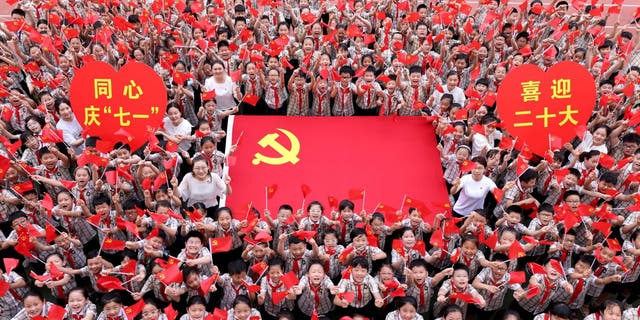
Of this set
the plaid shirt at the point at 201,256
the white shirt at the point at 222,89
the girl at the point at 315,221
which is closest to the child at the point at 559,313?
the girl at the point at 315,221

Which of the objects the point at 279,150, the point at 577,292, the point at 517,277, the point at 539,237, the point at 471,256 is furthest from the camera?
the point at 279,150

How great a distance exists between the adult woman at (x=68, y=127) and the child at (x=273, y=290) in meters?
2.72

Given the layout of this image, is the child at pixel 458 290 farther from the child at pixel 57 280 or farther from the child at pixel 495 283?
the child at pixel 57 280

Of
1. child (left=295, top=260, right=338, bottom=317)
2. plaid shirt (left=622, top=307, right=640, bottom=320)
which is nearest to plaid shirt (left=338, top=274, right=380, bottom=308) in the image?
child (left=295, top=260, right=338, bottom=317)

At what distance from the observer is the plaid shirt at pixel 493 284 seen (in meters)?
4.48

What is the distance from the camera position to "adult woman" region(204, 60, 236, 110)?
661cm

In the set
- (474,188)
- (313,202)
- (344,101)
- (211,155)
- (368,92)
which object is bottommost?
(313,202)

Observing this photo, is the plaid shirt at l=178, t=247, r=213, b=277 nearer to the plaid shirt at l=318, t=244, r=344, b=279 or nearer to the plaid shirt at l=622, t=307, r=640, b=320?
the plaid shirt at l=318, t=244, r=344, b=279

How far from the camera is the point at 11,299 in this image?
4.39 m

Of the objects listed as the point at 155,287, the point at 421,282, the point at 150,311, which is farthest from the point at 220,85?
the point at 421,282

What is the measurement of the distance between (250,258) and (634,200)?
136 inches

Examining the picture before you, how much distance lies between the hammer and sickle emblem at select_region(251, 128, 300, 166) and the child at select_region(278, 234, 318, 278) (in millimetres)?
Answer: 1851

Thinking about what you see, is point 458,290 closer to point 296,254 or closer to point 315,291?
point 315,291

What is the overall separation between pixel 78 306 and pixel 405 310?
242 cm
